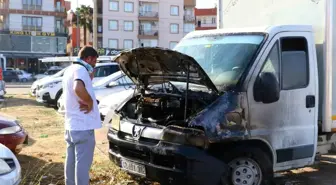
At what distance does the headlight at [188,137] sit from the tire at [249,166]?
0.39 metres

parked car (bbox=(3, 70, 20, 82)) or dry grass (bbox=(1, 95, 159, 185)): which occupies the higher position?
parked car (bbox=(3, 70, 20, 82))

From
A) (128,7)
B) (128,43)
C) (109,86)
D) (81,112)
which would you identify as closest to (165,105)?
(81,112)

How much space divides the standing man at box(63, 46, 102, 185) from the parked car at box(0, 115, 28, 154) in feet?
6.81

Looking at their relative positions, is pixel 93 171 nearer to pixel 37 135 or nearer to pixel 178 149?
pixel 178 149

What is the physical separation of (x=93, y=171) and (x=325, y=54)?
3.72m

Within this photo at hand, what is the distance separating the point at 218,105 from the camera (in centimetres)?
495

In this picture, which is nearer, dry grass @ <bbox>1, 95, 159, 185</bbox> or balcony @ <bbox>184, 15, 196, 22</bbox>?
dry grass @ <bbox>1, 95, 159, 185</bbox>

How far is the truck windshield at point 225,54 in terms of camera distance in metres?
5.37

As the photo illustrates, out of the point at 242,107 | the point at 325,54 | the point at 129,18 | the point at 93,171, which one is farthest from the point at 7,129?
the point at 129,18

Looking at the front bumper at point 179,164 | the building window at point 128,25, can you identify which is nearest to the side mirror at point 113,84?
the front bumper at point 179,164

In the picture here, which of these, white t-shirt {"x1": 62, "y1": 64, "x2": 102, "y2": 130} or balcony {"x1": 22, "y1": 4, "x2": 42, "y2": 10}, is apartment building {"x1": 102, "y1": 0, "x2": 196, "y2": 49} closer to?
balcony {"x1": 22, "y1": 4, "x2": 42, "y2": 10}

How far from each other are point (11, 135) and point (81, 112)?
2.38 meters

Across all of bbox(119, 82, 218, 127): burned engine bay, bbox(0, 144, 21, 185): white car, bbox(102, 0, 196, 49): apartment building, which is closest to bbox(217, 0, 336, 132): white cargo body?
bbox(119, 82, 218, 127): burned engine bay

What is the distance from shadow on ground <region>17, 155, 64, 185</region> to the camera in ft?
20.2
